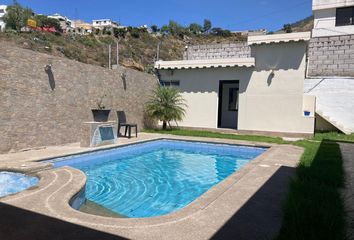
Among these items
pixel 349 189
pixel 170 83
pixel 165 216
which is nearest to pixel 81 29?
pixel 170 83

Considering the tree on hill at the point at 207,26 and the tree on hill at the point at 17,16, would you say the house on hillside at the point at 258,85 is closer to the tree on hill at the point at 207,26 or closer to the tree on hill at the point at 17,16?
the tree on hill at the point at 17,16

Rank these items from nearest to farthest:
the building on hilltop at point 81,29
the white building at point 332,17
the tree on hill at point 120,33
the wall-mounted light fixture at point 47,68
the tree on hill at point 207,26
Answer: the wall-mounted light fixture at point 47,68 → the white building at point 332,17 → the tree on hill at point 120,33 → the building on hilltop at point 81,29 → the tree on hill at point 207,26

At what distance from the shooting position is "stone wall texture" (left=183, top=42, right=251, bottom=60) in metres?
20.9

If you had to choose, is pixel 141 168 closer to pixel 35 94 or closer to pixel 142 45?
pixel 35 94

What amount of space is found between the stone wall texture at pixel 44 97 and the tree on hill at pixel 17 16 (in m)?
56.8

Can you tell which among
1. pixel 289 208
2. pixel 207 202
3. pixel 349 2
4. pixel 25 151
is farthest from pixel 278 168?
pixel 349 2

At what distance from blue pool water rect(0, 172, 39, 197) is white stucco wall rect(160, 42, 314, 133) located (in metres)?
12.4

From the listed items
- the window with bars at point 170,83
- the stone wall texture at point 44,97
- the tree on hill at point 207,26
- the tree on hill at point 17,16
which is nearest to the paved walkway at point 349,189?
the stone wall texture at point 44,97

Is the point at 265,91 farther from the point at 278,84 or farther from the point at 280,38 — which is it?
the point at 280,38

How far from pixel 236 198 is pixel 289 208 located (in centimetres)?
140

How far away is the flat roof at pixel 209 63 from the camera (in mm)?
16125

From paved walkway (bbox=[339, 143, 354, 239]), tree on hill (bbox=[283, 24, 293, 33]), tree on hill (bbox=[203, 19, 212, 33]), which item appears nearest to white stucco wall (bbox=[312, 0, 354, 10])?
paved walkway (bbox=[339, 143, 354, 239])

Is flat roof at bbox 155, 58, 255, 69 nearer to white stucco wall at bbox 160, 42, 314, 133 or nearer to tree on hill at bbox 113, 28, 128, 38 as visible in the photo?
white stucco wall at bbox 160, 42, 314, 133

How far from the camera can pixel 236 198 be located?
4793mm
